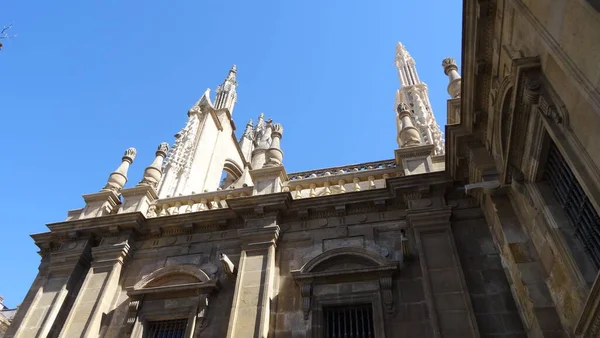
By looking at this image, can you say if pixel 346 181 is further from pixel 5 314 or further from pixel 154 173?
pixel 5 314

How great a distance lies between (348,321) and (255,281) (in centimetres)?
233

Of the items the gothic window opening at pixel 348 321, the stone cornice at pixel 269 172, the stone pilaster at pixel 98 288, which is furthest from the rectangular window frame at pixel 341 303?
the stone pilaster at pixel 98 288

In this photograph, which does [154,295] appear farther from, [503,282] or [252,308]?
[503,282]

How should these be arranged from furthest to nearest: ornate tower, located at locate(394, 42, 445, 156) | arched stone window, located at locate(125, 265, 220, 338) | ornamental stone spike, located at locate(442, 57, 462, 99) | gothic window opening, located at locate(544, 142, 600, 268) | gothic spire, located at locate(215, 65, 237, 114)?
gothic spire, located at locate(215, 65, 237, 114)
ornate tower, located at locate(394, 42, 445, 156)
ornamental stone spike, located at locate(442, 57, 462, 99)
arched stone window, located at locate(125, 265, 220, 338)
gothic window opening, located at locate(544, 142, 600, 268)

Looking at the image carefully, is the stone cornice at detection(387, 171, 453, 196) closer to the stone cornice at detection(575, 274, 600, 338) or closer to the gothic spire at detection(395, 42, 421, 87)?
the stone cornice at detection(575, 274, 600, 338)

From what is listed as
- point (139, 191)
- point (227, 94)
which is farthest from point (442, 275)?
point (227, 94)

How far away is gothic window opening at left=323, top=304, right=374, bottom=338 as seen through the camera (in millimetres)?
9641

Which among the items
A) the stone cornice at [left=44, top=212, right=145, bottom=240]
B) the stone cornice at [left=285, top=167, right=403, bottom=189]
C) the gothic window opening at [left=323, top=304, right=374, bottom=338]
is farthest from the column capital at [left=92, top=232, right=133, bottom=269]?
the gothic window opening at [left=323, top=304, right=374, bottom=338]

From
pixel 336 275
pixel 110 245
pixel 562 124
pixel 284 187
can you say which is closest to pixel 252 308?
pixel 336 275

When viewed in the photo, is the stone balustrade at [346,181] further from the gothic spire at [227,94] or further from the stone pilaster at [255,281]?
the gothic spire at [227,94]

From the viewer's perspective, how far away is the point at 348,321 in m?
9.90

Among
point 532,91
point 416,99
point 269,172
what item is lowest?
point 532,91

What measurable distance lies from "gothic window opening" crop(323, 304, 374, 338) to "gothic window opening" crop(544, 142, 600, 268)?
449 centimetres

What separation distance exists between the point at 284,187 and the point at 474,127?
5534 millimetres
